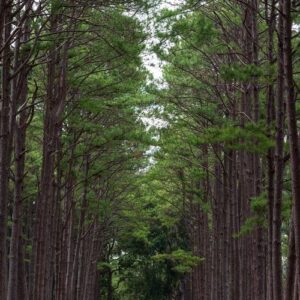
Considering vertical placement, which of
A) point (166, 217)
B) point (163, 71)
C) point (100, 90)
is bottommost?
point (166, 217)

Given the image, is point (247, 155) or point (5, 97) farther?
point (247, 155)

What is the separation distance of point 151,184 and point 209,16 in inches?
644

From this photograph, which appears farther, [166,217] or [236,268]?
[166,217]

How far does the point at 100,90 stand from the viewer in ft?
51.8

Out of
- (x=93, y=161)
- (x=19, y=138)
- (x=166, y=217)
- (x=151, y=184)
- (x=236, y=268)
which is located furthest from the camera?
(x=166, y=217)

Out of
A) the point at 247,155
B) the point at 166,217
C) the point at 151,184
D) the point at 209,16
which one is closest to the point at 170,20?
the point at 209,16

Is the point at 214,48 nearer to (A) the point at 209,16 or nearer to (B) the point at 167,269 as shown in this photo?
(A) the point at 209,16

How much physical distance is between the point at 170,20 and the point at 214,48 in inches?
70.9

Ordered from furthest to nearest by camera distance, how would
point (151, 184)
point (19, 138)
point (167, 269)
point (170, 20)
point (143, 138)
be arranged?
point (167, 269), point (151, 184), point (143, 138), point (170, 20), point (19, 138)

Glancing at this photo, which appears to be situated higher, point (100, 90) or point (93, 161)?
point (100, 90)

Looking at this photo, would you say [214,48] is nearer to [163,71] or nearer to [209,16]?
[209,16]

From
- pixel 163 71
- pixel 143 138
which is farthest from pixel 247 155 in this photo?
pixel 163 71

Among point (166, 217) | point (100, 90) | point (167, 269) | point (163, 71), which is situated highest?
point (163, 71)

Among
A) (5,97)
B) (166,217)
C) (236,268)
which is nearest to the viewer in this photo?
(5,97)
